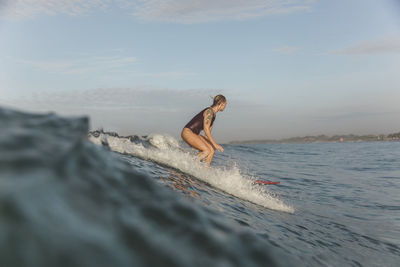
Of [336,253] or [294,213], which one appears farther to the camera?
[294,213]

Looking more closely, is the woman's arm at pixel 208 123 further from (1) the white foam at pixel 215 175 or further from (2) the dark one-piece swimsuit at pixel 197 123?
(1) the white foam at pixel 215 175

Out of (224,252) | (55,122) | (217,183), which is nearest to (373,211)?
(217,183)

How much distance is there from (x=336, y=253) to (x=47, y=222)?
4044 mm

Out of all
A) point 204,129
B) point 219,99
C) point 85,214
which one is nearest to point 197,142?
point 204,129

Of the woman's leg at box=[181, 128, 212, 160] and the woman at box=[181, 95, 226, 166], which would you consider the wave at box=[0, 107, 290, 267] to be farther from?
the woman's leg at box=[181, 128, 212, 160]

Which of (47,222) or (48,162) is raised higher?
(48,162)

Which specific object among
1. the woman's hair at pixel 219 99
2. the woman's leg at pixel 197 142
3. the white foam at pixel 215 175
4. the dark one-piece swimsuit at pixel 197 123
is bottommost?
the white foam at pixel 215 175

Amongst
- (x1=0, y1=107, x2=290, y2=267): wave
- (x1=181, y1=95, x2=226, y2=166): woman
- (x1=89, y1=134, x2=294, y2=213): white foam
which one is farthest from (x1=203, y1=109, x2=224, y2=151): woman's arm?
(x1=0, y1=107, x2=290, y2=267): wave

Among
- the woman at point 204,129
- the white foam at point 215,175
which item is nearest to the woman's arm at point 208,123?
the woman at point 204,129

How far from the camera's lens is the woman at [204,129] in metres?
8.55

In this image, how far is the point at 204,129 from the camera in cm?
861

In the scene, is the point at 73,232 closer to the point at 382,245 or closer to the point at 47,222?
the point at 47,222

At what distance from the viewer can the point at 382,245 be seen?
5246 mm

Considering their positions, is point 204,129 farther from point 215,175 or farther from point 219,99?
point 215,175
